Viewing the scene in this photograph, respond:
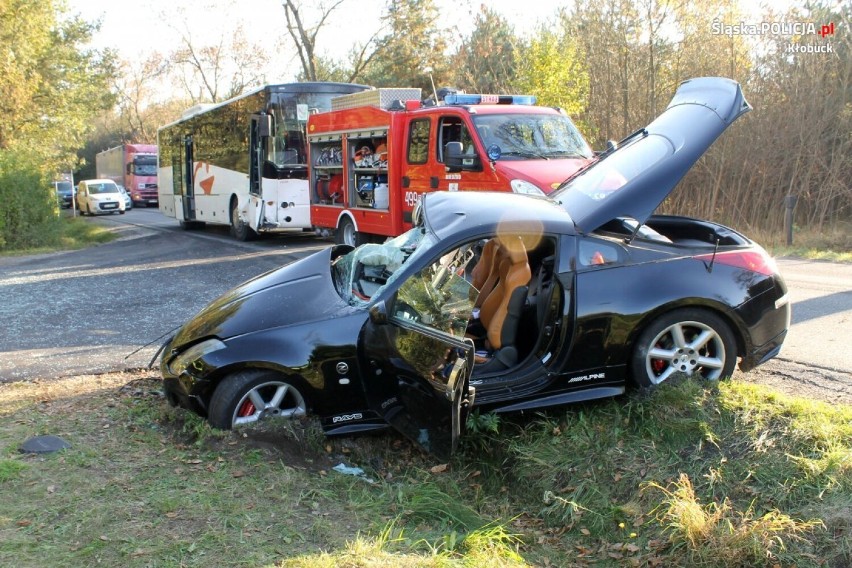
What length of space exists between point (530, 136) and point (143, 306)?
5.98m

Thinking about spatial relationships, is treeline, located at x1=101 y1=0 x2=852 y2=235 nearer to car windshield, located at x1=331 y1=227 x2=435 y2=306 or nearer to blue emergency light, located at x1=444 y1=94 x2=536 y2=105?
blue emergency light, located at x1=444 y1=94 x2=536 y2=105

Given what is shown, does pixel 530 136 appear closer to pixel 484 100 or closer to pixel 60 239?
pixel 484 100

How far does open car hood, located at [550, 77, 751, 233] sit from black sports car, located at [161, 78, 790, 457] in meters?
0.01

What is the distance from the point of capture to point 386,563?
10.6 feet

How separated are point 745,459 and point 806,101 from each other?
46.5 feet

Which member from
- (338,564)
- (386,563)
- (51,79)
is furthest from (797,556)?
(51,79)

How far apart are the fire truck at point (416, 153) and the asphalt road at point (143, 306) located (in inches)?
66.9

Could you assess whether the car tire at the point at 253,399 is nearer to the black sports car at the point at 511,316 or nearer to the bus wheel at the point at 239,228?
the black sports car at the point at 511,316

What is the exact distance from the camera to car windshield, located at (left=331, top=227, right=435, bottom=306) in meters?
4.87

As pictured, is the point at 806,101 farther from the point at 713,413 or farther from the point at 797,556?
the point at 797,556

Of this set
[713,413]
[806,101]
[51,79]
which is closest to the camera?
[713,413]

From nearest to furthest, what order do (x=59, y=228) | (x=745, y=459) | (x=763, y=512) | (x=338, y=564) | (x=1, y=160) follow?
(x=338, y=564) → (x=763, y=512) → (x=745, y=459) → (x=1, y=160) → (x=59, y=228)

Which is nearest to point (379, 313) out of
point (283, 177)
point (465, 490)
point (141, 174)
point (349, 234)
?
point (465, 490)

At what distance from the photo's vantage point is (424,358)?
4.19 m
